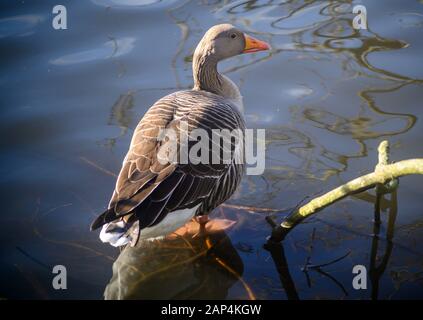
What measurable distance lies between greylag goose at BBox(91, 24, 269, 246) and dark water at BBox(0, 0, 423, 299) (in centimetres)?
46

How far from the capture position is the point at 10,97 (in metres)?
6.38

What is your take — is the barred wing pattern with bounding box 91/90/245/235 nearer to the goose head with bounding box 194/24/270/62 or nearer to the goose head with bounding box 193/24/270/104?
the goose head with bounding box 193/24/270/104

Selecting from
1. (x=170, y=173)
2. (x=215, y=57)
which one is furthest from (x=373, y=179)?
(x=215, y=57)

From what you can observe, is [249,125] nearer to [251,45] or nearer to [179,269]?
[251,45]

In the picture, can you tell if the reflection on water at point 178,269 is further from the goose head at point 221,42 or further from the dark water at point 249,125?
the goose head at point 221,42

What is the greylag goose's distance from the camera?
391 cm

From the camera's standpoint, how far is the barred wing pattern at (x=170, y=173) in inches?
155

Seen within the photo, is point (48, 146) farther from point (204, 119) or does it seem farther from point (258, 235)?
point (258, 235)

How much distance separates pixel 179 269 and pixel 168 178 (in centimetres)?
79

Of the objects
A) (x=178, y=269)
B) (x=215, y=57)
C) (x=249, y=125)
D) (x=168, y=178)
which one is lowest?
(x=178, y=269)

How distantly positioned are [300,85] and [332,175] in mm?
1492

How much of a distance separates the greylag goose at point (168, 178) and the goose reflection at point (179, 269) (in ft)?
0.85

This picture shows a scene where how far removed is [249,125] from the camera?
19.4 ft
